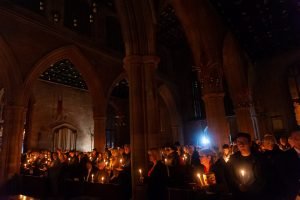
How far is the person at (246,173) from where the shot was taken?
2.44 m

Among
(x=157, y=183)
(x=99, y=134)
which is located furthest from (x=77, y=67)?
(x=157, y=183)

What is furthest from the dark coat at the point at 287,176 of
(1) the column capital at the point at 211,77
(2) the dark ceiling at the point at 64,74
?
(2) the dark ceiling at the point at 64,74

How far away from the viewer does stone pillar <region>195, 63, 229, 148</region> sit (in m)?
9.14

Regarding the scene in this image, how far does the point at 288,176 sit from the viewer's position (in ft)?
8.48

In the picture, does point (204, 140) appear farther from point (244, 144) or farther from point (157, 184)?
point (244, 144)

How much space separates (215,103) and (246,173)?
7.06m

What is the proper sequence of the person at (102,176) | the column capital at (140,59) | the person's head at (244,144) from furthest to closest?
the column capital at (140,59), the person at (102,176), the person's head at (244,144)

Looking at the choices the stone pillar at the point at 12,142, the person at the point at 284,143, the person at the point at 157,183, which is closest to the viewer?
the person at the point at 157,183

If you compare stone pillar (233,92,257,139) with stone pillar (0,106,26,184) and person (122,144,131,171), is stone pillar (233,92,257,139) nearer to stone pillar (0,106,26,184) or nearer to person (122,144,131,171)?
person (122,144,131,171)

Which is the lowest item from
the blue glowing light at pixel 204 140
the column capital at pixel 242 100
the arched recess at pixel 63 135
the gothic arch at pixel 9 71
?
the blue glowing light at pixel 204 140

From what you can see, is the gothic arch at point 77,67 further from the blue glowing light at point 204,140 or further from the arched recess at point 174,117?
the blue glowing light at point 204,140

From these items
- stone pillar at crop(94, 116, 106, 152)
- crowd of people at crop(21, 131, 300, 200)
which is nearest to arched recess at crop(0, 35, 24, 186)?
crowd of people at crop(21, 131, 300, 200)

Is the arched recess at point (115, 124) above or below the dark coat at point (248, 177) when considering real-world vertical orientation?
above

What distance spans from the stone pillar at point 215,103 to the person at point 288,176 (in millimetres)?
6480
